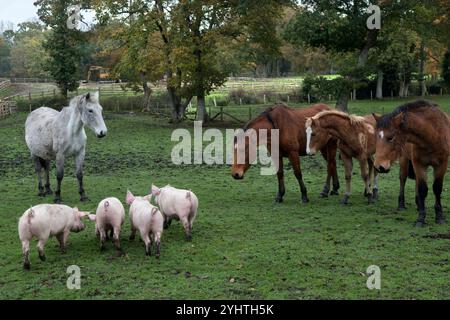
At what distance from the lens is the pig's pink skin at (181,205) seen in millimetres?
7852

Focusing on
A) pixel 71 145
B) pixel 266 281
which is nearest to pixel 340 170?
pixel 71 145

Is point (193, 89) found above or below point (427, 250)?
above

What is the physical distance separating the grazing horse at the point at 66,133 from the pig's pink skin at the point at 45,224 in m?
3.08

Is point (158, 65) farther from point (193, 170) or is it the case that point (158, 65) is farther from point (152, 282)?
point (152, 282)

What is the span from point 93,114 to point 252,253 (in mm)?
4752

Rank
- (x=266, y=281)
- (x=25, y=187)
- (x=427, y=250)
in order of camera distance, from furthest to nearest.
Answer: (x=25, y=187), (x=427, y=250), (x=266, y=281)

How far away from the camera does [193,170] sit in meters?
15.2

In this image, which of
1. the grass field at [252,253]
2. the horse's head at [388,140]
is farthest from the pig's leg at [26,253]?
the horse's head at [388,140]

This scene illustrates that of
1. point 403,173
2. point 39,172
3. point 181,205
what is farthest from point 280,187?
point 39,172

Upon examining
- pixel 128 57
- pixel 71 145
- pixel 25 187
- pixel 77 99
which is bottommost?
pixel 25 187

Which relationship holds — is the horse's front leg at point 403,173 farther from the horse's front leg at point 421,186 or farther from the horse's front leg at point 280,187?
the horse's front leg at point 280,187

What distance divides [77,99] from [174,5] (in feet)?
59.5

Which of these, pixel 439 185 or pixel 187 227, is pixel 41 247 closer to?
pixel 187 227

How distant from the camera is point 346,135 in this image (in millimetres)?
10141
